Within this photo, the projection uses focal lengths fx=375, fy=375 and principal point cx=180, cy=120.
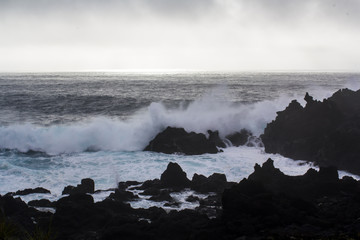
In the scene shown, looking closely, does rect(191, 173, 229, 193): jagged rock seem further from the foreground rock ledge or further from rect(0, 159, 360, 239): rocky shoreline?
the foreground rock ledge

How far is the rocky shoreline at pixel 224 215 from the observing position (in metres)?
12.6

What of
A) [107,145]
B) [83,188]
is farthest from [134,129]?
[83,188]

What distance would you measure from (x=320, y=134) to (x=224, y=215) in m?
15.0

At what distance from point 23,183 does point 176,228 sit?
38.1 feet

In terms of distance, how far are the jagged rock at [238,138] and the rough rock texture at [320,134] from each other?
7.77ft

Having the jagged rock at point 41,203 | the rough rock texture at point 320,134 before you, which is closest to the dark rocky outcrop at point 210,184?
the jagged rock at point 41,203

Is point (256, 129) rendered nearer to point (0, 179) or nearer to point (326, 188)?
point (326, 188)

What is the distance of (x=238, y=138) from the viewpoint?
33.0 metres

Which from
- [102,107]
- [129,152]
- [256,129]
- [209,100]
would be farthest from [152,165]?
[102,107]

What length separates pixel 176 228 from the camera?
1305cm

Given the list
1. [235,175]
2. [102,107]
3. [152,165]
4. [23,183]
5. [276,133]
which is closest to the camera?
[23,183]

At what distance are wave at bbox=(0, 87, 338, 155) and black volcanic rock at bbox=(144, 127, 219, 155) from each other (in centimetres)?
256

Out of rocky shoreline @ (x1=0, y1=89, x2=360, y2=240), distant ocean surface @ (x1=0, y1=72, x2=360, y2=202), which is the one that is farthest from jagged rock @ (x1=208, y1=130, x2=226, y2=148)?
rocky shoreline @ (x1=0, y1=89, x2=360, y2=240)

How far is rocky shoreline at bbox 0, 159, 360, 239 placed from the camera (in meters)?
12.6
